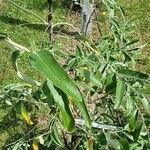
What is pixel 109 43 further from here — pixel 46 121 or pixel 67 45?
pixel 67 45

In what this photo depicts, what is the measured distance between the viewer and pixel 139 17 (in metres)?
7.19

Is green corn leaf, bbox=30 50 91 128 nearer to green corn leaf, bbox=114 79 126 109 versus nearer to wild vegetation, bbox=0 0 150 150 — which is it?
wild vegetation, bbox=0 0 150 150

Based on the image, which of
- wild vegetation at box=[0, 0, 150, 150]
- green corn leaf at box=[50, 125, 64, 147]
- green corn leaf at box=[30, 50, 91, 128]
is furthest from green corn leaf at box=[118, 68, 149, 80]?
green corn leaf at box=[50, 125, 64, 147]

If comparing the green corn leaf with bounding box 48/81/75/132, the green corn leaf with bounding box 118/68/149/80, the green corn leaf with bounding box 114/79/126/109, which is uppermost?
the green corn leaf with bounding box 48/81/75/132

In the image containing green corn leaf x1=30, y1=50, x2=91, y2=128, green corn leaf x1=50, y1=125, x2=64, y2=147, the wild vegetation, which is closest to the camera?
green corn leaf x1=30, y1=50, x2=91, y2=128

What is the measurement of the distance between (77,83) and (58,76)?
0.62 m

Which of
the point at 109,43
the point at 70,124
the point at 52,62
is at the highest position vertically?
the point at 52,62

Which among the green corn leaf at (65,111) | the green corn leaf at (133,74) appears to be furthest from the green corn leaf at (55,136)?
the green corn leaf at (65,111)

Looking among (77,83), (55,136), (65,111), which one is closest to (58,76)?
(65,111)

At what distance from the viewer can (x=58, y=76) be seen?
1.19 metres

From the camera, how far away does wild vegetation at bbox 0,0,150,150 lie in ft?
4.38

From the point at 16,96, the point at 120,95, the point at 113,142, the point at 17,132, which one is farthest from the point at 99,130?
the point at 17,132

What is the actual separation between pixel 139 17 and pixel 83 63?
16.7 ft

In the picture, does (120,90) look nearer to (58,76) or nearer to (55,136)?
(58,76)
